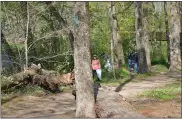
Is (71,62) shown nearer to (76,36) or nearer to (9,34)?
(9,34)

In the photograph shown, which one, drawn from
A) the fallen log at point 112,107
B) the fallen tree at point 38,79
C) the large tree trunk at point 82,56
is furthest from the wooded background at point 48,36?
the fallen log at point 112,107

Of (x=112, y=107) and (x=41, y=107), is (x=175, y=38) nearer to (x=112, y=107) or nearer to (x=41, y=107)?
(x=41, y=107)

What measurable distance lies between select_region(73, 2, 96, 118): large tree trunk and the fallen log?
326 millimetres

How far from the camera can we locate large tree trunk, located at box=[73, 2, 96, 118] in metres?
9.84

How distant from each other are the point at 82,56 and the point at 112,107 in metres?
1.42

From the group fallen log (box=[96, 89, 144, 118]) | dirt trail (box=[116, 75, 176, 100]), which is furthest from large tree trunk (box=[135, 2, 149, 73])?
fallen log (box=[96, 89, 144, 118])

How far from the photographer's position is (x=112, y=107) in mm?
9977

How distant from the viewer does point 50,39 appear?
64.1 feet

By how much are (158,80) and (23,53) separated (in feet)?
25.2

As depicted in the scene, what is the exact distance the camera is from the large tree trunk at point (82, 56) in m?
9.84

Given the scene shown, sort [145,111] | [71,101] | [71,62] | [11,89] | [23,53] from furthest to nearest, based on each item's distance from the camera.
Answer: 1. [71,62]
2. [23,53]
3. [11,89]
4. [71,101]
5. [145,111]

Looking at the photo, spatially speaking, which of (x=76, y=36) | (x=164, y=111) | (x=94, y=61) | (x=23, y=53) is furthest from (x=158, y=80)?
(x=76, y=36)

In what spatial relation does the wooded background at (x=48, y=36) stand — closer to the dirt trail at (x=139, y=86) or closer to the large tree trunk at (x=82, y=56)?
the large tree trunk at (x=82, y=56)

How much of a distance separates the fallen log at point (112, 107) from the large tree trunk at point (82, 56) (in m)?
0.33
